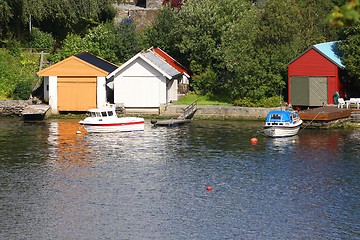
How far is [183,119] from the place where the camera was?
184 feet

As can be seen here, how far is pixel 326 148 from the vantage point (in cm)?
4441

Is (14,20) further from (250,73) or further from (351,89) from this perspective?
(351,89)

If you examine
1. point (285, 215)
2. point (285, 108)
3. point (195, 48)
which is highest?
point (195, 48)

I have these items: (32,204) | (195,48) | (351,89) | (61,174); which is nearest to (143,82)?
(195,48)

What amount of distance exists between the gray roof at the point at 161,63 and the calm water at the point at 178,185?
10095 mm

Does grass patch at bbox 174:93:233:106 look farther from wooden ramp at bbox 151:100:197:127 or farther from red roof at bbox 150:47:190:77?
red roof at bbox 150:47:190:77

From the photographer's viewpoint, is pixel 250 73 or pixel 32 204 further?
pixel 250 73

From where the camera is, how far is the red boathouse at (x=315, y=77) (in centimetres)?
5659

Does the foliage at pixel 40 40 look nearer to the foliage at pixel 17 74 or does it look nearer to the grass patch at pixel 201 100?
the foliage at pixel 17 74

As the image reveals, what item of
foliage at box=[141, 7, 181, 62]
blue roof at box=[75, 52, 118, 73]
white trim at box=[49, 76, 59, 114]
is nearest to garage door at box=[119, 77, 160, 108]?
blue roof at box=[75, 52, 118, 73]

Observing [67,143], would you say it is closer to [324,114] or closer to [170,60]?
[324,114]

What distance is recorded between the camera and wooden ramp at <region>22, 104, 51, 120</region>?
5684cm

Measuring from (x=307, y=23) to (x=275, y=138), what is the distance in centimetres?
1653

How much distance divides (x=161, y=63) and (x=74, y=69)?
760 cm
